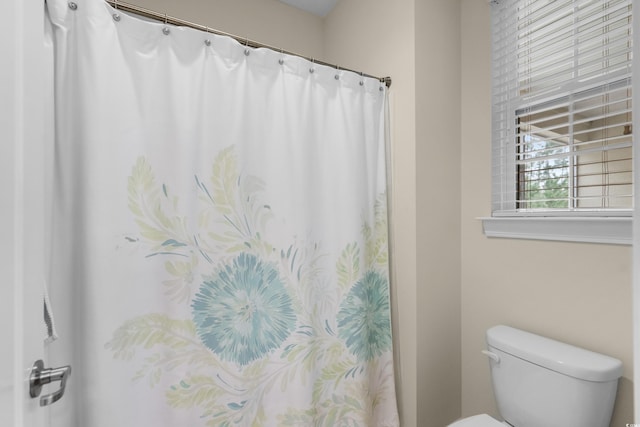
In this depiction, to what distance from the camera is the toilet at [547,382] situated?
3.44 feet

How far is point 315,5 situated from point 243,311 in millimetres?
1881

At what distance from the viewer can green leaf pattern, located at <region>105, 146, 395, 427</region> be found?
106 centimetres

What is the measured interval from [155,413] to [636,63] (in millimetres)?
1478

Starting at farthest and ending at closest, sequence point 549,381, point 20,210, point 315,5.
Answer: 1. point 315,5
2. point 549,381
3. point 20,210

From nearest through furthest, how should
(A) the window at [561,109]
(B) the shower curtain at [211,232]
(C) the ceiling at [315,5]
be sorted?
1. (B) the shower curtain at [211,232]
2. (A) the window at [561,109]
3. (C) the ceiling at [315,5]

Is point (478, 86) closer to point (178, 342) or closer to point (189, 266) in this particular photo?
point (189, 266)

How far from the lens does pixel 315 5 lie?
198cm

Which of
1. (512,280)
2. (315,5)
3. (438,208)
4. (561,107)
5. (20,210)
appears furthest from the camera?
(315,5)

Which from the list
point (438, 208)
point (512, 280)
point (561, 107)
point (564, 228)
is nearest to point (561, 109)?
point (561, 107)

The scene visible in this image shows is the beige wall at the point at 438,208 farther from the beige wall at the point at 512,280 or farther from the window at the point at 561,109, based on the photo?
the window at the point at 561,109

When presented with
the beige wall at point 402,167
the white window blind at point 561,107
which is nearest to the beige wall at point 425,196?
the beige wall at point 402,167

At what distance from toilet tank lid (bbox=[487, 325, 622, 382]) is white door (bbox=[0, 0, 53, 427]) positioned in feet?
4.76

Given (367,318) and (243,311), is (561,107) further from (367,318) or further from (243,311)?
(243,311)

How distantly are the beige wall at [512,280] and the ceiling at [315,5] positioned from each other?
811 millimetres
